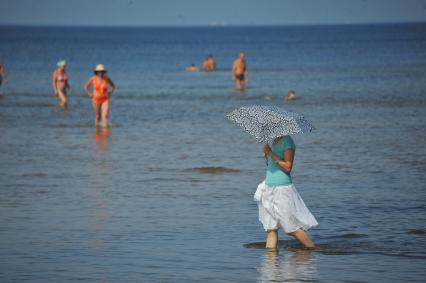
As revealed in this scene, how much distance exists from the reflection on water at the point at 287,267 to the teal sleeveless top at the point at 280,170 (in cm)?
66

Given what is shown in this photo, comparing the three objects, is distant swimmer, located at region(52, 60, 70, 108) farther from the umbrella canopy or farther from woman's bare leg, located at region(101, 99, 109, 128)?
the umbrella canopy

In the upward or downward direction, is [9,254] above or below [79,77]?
below

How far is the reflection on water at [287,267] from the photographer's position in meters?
8.65

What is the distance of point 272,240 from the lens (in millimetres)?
9727

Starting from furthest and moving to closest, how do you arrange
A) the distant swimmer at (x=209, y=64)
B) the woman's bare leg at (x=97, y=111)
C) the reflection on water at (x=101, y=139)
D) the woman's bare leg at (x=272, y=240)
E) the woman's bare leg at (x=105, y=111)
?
the distant swimmer at (x=209, y=64)
the woman's bare leg at (x=97, y=111)
the woman's bare leg at (x=105, y=111)
the reflection on water at (x=101, y=139)
the woman's bare leg at (x=272, y=240)

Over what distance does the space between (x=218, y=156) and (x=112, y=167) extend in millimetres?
2074

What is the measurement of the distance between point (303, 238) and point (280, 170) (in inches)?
26.8

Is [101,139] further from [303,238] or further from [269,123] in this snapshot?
[269,123]

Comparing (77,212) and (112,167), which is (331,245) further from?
(112,167)

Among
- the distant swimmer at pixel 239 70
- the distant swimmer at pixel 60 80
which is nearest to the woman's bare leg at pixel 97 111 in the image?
the distant swimmer at pixel 60 80

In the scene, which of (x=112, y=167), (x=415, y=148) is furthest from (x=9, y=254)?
(x=415, y=148)

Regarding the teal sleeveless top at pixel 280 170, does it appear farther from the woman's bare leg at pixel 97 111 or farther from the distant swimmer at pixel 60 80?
the distant swimmer at pixel 60 80

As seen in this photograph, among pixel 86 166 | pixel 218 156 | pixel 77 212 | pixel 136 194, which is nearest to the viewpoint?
pixel 77 212

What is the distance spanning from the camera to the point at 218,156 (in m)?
17.2
